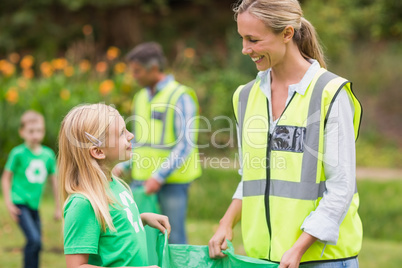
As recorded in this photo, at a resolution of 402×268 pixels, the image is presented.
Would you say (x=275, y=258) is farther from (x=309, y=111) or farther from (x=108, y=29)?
(x=108, y=29)

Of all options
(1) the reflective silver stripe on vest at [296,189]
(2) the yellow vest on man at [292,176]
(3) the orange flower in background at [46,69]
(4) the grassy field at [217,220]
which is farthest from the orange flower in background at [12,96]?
(1) the reflective silver stripe on vest at [296,189]

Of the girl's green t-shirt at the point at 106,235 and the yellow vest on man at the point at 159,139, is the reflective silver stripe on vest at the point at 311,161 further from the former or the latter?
the yellow vest on man at the point at 159,139

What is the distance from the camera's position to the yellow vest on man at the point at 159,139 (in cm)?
527

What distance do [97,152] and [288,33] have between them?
988 mm

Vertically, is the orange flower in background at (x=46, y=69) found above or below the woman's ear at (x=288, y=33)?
above

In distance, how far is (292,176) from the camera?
257 cm

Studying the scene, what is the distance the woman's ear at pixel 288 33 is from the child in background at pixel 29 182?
3.45 meters

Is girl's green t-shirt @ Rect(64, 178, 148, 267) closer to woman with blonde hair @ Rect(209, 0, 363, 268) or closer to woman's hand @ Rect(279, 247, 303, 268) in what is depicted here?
woman with blonde hair @ Rect(209, 0, 363, 268)

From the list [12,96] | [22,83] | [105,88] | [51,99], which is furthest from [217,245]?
[22,83]

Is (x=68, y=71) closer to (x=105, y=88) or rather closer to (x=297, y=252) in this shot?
(x=105, y=88)

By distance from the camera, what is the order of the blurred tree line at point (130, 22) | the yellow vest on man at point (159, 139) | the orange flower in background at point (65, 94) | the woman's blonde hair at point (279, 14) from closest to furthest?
the woman's blonde hair at point (279, 14) → the yellow vest on man at point (159, 139) → the orange flower in background at point (65, 94) → the blurred tree line at point (130, 22)

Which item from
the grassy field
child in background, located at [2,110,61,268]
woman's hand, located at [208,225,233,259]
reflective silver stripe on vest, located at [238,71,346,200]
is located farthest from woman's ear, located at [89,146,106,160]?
the grassy field

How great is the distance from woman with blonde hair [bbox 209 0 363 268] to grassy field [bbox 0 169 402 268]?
3.87m

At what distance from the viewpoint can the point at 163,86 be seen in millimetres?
5418
